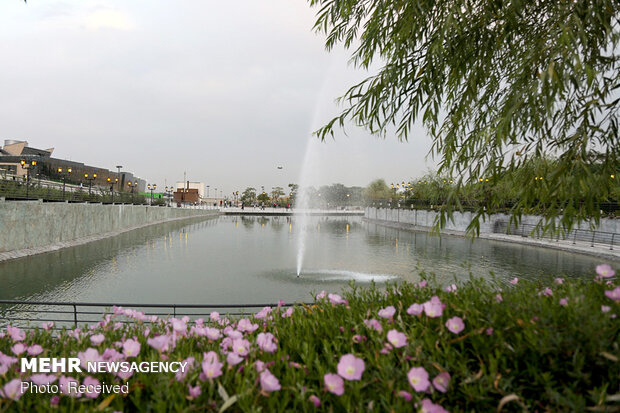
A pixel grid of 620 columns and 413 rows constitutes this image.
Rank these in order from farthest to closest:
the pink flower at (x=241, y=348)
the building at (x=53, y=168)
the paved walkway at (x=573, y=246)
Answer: the building at (x=53, y=168) < the paved walkway at (x=573, y=246) < the pink flower at (x=241, y=348)

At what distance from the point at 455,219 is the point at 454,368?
55.4m

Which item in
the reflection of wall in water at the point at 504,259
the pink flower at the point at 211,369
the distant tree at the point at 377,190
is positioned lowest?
the reflection of wall in water at the point at 504,259

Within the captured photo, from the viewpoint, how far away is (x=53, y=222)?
1138 inches

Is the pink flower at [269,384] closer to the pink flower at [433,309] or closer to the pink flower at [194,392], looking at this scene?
the pink flower at [194,392]

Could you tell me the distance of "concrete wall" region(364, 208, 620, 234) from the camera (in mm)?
34041

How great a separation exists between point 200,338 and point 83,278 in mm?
19810

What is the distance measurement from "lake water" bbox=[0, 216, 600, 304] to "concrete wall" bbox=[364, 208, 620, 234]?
14.8ft

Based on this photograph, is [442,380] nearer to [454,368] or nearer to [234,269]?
[454,368]

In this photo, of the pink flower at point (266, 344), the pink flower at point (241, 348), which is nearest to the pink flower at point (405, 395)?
the pink flower at point (266, 344)

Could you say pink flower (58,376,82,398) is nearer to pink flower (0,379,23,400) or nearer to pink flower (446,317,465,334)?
pink flower (0,379,23,400)

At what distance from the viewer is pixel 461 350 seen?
2.54 metres

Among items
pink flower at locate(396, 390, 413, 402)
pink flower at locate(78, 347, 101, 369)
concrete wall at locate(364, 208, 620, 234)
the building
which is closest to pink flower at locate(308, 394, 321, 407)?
pink flower at locate(396, 390, 413, 402)

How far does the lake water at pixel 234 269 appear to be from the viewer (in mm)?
16797

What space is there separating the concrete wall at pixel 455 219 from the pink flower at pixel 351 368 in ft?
83.2
